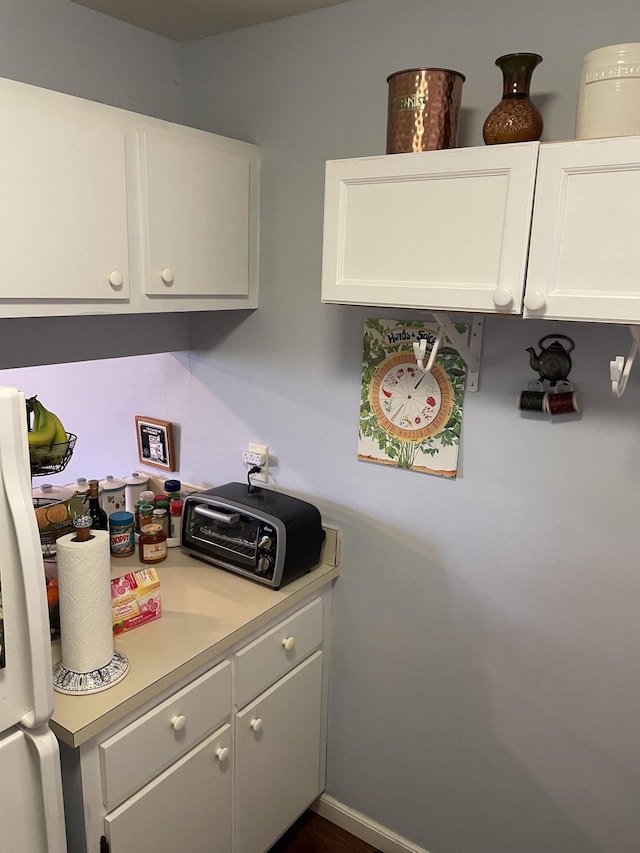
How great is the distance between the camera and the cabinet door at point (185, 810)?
1.54m

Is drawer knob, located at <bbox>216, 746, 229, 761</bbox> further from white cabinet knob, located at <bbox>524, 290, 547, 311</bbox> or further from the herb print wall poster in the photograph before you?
white cabinet knob, located at <bbox>524, 290, 547, 311</bbox>

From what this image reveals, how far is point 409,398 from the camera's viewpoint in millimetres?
1879

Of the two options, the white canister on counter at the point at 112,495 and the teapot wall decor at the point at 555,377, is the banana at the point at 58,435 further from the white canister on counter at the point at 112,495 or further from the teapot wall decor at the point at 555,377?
the teapot wall decor at the point at 555,377

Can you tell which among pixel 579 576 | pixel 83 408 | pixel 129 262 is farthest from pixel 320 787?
pixel 129 262

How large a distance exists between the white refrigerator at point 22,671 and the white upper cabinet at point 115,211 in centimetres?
51

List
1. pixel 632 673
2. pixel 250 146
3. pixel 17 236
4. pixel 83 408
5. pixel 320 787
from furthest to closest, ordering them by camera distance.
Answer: pixel 83 408, pixel 320 787, pixel 250 146, pixel 632 673, pixel 17 236

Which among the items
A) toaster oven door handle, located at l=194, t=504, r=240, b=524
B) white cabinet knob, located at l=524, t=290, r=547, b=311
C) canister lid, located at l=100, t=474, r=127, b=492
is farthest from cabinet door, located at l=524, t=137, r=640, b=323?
canister lid, located at l=100, t=474, r=127, b=492

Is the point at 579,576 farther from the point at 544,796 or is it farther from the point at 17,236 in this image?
the point at 17,236

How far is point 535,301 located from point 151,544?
4.38ft

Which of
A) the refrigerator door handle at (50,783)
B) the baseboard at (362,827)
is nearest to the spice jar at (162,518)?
the refrigerator door handle at (50,783)

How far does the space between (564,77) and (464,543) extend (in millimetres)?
1187

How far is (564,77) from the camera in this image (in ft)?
5.02

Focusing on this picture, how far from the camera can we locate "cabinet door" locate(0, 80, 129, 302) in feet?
4.71

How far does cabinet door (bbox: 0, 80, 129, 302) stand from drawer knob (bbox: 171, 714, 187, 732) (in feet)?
3.38
